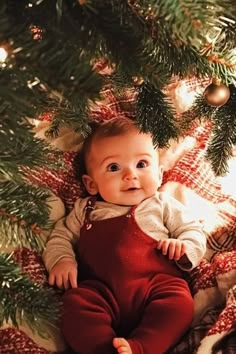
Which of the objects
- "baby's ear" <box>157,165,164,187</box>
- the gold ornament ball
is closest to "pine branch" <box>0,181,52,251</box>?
the gold ornament ball

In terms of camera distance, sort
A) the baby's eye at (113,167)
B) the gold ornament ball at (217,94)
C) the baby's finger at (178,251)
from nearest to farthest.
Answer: the gold ornament ball at (217,94) → the baby's finger at (178,251) → the baby's eye at (113,167)

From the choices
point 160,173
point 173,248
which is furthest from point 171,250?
point 160,173

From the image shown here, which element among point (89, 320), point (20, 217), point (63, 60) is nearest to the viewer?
point (63, 60)

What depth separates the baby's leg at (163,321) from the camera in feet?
3.30

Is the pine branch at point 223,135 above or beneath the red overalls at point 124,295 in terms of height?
above

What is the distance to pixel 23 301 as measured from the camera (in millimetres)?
658

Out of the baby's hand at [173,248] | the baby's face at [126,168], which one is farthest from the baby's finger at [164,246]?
the baby's face at [126,168]

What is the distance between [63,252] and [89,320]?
0.61 feet

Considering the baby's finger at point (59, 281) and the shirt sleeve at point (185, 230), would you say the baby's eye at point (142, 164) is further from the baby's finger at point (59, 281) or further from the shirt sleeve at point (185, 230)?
the baby's finger at point (59, 281)

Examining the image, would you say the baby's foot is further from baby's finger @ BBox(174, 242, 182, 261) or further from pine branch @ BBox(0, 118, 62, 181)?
pine branch @ BBox(0, 118, 62, 181)

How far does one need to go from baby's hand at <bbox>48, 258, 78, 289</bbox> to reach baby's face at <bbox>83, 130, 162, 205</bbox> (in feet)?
0.56

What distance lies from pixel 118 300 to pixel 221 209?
34cm

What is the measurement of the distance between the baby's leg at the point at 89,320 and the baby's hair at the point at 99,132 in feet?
0.96

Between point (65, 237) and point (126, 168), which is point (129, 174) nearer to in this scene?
point (126, 168)
